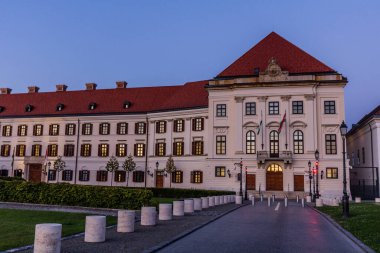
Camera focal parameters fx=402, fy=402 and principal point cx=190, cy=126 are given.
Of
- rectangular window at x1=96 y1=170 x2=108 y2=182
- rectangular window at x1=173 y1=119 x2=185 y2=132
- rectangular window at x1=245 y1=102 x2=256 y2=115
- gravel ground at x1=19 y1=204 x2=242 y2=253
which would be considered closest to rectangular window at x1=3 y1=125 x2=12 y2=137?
rectangular window at x1=96 y1=170 x2=108 y2=182

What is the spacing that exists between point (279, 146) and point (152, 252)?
4246 centimetres

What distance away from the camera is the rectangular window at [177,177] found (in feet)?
189

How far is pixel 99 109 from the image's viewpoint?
215 ft

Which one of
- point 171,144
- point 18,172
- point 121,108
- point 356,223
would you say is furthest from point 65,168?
point 356,223

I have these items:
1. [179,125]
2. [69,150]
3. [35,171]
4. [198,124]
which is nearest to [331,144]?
[198,124]

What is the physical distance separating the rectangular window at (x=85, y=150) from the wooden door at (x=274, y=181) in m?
29.2

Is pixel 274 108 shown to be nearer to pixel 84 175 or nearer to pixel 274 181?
pixel 274 181

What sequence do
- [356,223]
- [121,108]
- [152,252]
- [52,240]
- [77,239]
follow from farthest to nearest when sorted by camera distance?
[121,108], [356,223], [77,239], [152,252], [52,240]

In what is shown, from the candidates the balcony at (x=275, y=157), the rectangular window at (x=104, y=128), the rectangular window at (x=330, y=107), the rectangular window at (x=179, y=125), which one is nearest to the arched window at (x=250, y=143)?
the balcony at (x=275, y=157)

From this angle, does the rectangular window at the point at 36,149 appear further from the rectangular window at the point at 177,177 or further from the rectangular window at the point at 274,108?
the rectangular window at the point at 274,108

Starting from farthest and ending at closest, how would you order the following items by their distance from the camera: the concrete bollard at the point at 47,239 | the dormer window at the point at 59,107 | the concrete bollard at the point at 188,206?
the dormer window at the point at 59,107 → the concrete bollard at the point at 188,206 → the concrete bollard at the point at 47,239

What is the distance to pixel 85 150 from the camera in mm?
64812

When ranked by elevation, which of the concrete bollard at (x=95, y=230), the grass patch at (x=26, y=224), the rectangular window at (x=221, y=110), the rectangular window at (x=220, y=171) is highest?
the rectangular window at (x=221, y=110)

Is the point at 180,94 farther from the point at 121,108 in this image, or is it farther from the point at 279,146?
the point at 279,146
